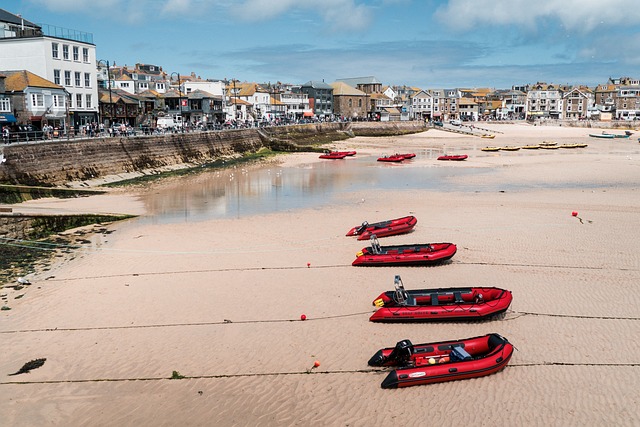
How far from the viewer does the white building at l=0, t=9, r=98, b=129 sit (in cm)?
4069

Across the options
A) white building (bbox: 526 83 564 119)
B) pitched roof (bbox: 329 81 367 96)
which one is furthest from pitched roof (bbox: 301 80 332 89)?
white building (bbox: 526 83 564 119)

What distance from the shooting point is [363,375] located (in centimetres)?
994

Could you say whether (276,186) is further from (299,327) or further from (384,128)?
(384,128)

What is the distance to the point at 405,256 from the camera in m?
16.1

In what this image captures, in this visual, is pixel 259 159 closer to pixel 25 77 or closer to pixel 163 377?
pixel 25 77

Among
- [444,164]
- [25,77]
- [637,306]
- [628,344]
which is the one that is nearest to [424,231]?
[637,306]

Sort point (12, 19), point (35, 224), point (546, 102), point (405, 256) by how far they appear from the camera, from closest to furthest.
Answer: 1. point (405, 256)
2. point (35, 224)
3. point (12, 19)
4. point (546, 102)

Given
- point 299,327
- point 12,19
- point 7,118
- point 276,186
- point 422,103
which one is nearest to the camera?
point 299,327

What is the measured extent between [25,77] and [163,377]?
113 ft

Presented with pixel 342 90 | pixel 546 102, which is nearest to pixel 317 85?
pixel 342 90

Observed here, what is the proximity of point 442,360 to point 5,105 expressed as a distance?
117 feet

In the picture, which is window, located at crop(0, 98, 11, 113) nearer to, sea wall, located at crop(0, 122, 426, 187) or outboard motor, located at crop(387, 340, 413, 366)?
sea wall, located at crop(0, 122, 426, 187)

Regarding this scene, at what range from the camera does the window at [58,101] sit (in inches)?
1553

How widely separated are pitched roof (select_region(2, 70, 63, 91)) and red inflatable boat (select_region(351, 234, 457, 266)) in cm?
3045
